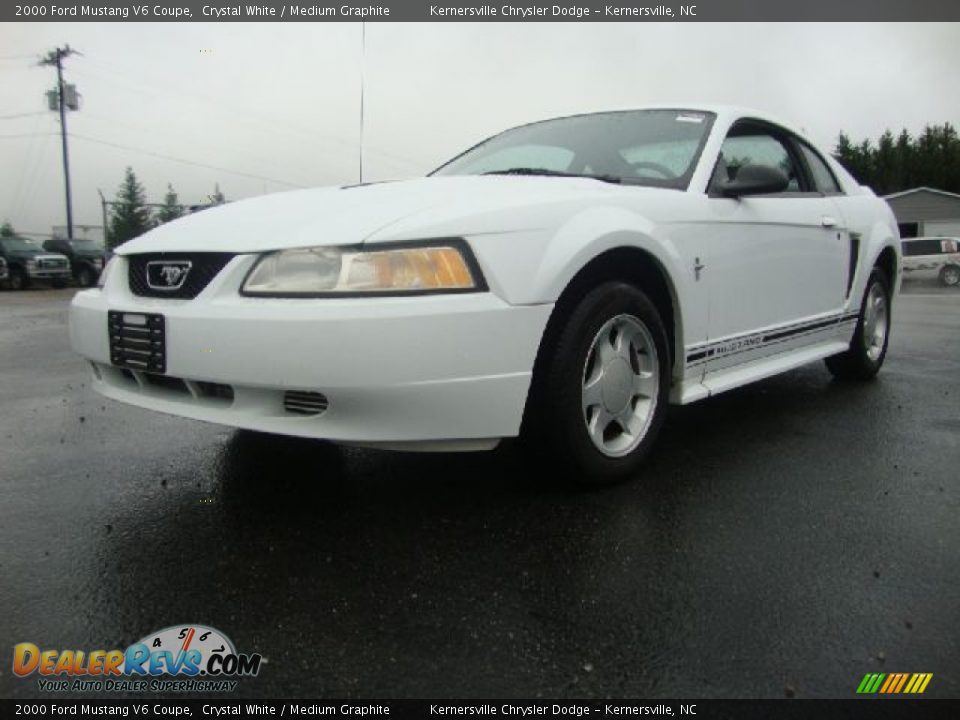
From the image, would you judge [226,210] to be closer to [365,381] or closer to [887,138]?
[365,381]

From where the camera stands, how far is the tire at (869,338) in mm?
4559

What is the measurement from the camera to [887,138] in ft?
207

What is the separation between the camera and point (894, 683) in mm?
1532

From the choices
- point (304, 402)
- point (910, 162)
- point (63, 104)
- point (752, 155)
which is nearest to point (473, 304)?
point (304, 402)

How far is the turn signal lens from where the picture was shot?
83.8 inches

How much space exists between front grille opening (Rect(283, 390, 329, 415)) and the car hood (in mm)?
438

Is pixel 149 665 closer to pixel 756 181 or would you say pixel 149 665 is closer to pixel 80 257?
pixel 756 181

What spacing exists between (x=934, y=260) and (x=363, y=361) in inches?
1013

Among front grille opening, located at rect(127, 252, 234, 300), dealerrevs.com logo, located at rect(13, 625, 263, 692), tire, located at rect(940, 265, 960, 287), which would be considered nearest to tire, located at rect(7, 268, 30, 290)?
front grille opening, located at rect(127, 252, 234, 300)

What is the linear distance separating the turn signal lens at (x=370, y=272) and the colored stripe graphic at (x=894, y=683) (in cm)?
135

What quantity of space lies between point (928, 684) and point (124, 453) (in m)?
3.02

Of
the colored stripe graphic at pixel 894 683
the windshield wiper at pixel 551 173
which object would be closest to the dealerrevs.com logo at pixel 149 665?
the colored stripe graphic at pixel 894 683
